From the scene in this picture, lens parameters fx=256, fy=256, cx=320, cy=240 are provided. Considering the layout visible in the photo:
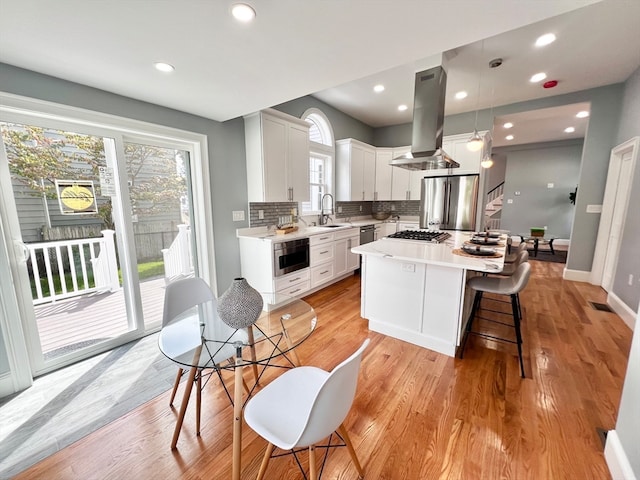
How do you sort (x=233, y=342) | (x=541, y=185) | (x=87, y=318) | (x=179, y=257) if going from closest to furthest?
(x=233, y=342) → (x=87, y=318) → (x=179, y=257) → (x=541, y=185)

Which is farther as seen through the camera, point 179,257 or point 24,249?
point 179,257

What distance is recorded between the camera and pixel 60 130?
6.92ft

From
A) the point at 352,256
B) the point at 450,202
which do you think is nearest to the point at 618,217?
the point at 450,202

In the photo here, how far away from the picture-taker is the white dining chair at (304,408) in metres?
0.91

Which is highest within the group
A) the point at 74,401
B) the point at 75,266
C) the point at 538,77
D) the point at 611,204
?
the point at 538,77

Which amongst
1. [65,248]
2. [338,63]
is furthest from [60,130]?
[338,63]

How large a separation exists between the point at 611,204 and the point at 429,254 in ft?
12.4

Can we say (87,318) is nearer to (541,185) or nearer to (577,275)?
(577,275)

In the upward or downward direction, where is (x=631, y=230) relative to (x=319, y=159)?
downward

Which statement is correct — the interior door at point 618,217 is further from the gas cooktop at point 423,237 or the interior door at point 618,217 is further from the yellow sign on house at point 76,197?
the yellow sign on house at point 76,197

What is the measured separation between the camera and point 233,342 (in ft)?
4.95

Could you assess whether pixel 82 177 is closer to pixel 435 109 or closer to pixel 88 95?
pixel 88 95

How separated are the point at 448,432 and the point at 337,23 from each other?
248 cm

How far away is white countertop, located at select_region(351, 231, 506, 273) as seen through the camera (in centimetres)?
199
